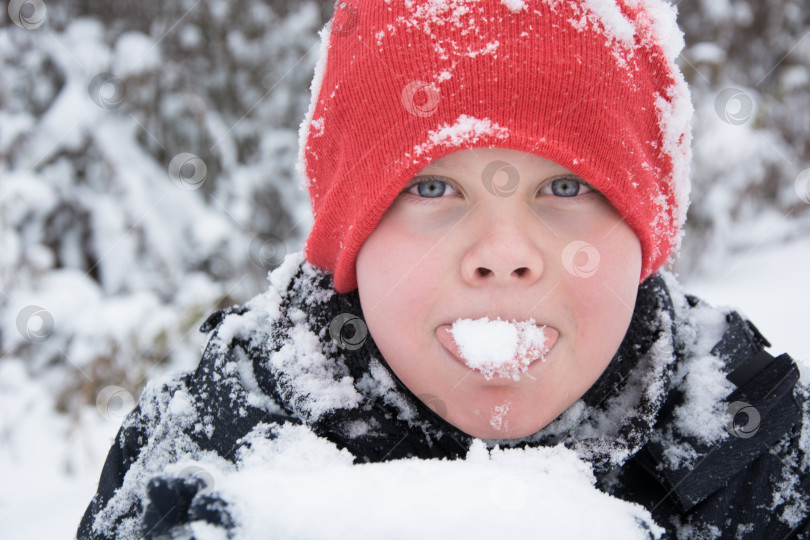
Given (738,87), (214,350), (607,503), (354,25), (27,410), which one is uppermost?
(738,87)

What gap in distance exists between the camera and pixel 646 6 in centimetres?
130

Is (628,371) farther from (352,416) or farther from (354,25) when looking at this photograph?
(354,25)

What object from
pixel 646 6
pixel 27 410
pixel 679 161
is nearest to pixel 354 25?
pixel 646 6

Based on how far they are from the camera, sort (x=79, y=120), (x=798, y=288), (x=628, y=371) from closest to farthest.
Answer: (x=628, y=371)
(x=798, y=288)
(x=79, y=120)

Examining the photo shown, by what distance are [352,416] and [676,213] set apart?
2.64ft
